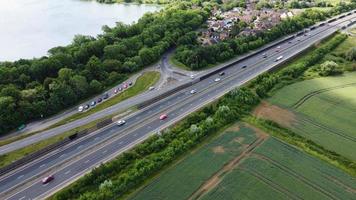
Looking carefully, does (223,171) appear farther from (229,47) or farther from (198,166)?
(229,47)

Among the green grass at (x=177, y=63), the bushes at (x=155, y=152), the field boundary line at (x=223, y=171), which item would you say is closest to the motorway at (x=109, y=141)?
the bushes at (x=155, y=152)

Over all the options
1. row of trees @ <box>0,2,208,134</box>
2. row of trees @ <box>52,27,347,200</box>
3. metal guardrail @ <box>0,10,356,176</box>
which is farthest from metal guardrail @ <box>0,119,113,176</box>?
row of trees @ <box>0,2,208,134</box>

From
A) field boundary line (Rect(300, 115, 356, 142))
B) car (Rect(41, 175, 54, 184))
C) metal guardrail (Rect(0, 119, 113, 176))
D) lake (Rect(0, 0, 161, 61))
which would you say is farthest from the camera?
lake (Rect(0, 0, 161, 61))

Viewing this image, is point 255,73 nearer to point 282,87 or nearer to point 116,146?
point 282,87

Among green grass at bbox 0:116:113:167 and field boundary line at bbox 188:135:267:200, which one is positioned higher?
green grass at bbox 0:116:113:167

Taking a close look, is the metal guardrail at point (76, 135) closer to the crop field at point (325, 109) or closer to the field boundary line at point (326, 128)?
the crop field at point (325, 109)

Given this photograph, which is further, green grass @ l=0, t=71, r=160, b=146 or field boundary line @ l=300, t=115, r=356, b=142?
field boundary line @ l=300, t=115, r=356, b=142

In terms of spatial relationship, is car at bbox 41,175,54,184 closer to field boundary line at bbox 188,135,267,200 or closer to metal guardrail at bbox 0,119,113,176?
metal guardrail at bbox 0,119,113,176

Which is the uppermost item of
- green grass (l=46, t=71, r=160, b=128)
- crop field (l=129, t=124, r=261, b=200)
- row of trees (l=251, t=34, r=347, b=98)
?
green grass (l=46, t=71, r=160, b=128)
